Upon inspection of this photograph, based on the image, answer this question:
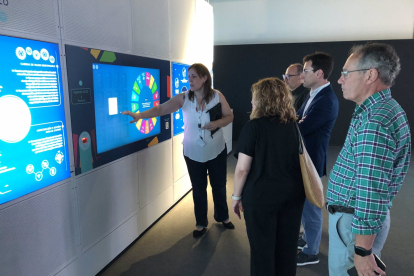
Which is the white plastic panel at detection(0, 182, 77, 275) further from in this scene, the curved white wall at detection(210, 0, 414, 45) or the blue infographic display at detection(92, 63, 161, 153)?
the curved white wall at detection(210, 0, 414, 45)

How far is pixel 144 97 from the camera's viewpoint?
274 centimetres

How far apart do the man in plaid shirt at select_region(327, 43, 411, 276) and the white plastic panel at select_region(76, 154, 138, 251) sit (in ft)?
5.63

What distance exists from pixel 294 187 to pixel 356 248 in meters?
0.55

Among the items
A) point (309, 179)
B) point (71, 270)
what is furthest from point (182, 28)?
point (71, 270)

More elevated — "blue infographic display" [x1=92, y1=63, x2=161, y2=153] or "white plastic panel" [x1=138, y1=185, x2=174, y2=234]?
"blue infographic display" [x1=92, y1=63, x2=161, y2=153]

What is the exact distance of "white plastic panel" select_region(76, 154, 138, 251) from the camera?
206cm

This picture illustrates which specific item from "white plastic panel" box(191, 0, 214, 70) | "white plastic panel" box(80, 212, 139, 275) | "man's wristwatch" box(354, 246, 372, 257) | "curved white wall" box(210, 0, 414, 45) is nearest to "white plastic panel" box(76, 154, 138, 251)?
"white plastic panel" box(80, 212, 139, 275)

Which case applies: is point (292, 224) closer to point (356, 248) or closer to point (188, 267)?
point (356, 248)

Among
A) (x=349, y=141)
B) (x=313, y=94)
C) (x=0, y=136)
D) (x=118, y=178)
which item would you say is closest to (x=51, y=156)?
(x=0, y=136)

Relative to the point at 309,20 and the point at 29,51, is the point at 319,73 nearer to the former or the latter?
the point at 29,51

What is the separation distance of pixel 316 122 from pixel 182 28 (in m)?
2.27

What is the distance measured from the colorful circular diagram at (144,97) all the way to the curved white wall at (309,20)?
16.4 feet

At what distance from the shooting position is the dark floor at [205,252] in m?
2.32

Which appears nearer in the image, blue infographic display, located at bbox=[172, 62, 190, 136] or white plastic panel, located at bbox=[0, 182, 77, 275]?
white plastic panel, located at bbox=[0, 182, 77, 275]
